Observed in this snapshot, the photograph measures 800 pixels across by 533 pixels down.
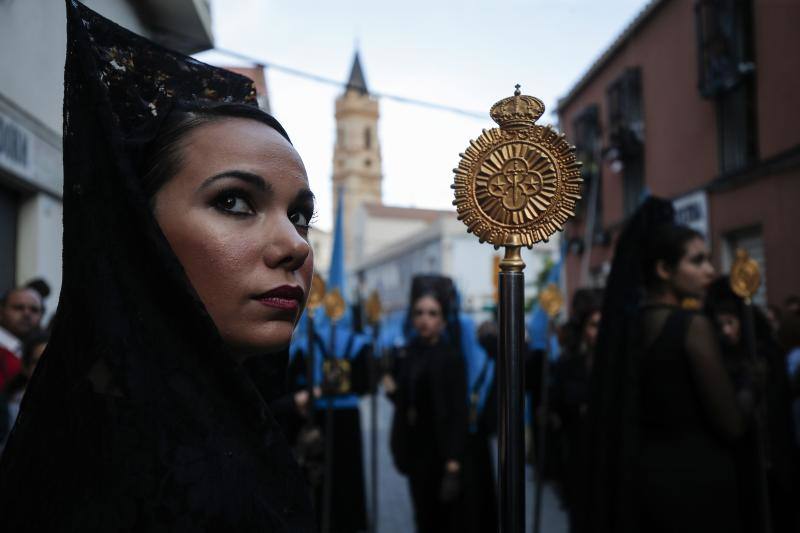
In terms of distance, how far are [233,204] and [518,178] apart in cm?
58

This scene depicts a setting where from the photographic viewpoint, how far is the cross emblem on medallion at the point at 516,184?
144 centimetres

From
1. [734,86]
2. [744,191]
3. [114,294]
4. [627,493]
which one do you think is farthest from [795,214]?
[114,294]

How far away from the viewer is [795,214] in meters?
10.3

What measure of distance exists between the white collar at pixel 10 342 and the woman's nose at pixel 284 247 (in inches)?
130

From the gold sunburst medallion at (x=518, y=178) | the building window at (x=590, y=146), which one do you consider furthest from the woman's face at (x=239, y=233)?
the building window at (x=590, y=146)

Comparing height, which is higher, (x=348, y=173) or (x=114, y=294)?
(x=348, y=173)

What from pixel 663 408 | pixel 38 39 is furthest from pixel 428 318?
pixel 38 39

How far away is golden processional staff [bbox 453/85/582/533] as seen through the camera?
1374 millimetres

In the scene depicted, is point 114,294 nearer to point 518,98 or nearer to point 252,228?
point 252,228

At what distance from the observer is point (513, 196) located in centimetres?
144

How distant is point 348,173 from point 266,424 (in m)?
75.0

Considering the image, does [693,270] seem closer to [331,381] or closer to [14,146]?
[14,146]

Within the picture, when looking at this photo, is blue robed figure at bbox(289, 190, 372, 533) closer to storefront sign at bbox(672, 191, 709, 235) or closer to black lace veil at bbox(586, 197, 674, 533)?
black lace veil at bbox(586, 197, 674, 533)

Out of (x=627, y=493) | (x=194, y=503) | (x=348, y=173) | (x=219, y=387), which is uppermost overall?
(x=348, y=173)
